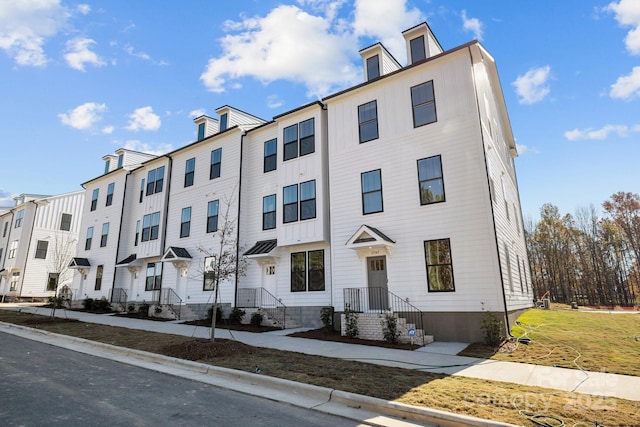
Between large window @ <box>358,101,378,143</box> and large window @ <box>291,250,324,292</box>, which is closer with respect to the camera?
large window @ <box>358,101,378,143</box>

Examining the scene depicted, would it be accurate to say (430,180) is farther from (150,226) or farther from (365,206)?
(150,226)

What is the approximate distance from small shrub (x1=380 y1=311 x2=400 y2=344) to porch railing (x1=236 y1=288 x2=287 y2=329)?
5529mm

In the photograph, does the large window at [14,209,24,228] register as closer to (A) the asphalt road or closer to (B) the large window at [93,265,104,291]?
(B) the large window at [93,265,104,291]

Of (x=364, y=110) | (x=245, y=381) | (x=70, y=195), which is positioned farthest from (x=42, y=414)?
(x=70, y=195)

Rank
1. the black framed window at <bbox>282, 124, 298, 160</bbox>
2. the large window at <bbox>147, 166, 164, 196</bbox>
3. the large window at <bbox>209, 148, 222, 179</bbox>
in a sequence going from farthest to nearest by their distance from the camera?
the large window at <bbox>147, 166, 164, 196</bbox>
the large window at <bbox>209, 148, 222, 179</bbox>
the black framed window at <bbox>282, 124, 298, 160</bbox>

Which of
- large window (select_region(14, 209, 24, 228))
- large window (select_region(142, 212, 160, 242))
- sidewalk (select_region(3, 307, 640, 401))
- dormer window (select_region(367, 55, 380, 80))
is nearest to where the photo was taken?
sidewalk (select_region(3, 307, 640, 401))

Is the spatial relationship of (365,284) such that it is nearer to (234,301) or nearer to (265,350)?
(265,350)

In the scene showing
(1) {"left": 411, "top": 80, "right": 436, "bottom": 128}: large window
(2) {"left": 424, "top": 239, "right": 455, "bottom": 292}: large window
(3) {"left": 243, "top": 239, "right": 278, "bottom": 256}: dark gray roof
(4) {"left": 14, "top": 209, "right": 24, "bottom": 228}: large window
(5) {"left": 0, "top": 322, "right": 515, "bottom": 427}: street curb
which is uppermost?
(4) {"left": 14, "top": 209, "right": 24, "bottom": 228}: large window

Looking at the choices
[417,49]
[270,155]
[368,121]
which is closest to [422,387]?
[368,121]

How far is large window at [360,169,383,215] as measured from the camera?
1490 centimetres

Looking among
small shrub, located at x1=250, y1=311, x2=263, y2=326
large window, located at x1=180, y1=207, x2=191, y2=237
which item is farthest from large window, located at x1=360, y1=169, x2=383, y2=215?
large window, located at x1=180, y1=207, x2=191, y2=237

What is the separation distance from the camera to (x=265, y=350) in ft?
34.6

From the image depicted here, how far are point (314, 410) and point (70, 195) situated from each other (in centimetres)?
4590

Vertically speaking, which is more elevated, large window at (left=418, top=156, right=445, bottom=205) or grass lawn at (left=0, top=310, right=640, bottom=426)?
large window at (left=418, top=156, right=445, bottom=205)
